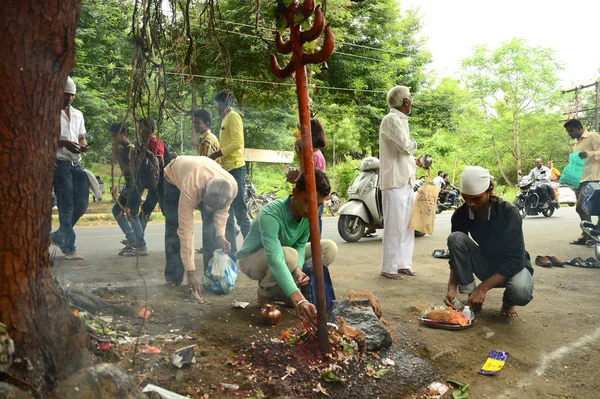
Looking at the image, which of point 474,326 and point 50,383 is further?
point 474,326

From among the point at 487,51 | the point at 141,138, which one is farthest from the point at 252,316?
the point at 487,51

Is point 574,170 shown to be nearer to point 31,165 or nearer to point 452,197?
point 31,165

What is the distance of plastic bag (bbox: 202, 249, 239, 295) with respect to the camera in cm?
450

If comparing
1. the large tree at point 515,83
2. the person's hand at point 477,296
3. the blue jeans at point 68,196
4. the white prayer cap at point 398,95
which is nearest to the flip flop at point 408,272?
the person's hand at point 477,296

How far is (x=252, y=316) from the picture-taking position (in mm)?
3900

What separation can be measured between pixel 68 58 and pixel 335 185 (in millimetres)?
19673

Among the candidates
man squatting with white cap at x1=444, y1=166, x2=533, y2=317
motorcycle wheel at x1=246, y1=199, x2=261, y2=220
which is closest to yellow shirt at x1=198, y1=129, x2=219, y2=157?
man squatting with white cap at x1=444, y1=166, x2=533, y2=317

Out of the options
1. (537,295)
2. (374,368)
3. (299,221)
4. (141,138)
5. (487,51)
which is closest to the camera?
(374,368)

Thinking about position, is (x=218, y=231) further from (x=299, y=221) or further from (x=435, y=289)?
(x=435, y=289)

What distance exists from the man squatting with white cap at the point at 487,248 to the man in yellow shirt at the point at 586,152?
14.3 feet

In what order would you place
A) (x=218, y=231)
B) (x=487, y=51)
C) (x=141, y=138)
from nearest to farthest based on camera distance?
(x=141, y=138) → (x=218, y=231) → (x=487, y=51)

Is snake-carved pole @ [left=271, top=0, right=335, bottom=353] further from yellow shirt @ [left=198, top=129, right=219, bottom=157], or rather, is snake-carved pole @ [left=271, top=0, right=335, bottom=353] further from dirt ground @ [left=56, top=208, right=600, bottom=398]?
yellow shirt @ [left=198, top=129, right=219, bottom=157]

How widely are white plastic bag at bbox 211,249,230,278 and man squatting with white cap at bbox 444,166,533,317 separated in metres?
2.00

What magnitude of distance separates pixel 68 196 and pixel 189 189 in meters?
2.26
